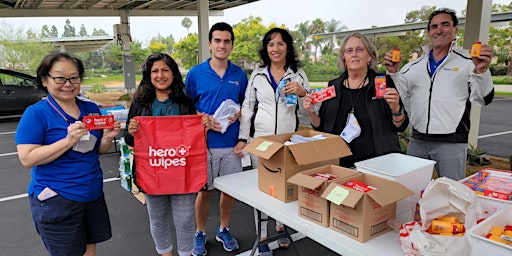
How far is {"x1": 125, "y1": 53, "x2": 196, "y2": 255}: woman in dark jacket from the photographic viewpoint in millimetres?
2271

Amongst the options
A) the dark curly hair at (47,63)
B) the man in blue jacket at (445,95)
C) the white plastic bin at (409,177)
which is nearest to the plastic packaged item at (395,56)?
the man in blue jacket at (445,95)

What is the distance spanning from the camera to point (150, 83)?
2.30 metres

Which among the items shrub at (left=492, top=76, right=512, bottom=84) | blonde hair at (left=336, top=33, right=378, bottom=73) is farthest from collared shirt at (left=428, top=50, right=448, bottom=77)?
shrub at (left=492, top=76, right=512, bottom=84)

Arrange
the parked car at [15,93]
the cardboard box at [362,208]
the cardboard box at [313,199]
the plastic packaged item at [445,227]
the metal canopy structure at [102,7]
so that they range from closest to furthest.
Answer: the plastic packaged item at [445,227] → the cardboard box at [362,208] → the cardboard box at [313,199] → the parked car at [15,93] → the metal canopy structure at [102,7]

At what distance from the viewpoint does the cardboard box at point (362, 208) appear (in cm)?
137

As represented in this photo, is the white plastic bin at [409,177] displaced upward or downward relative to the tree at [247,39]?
downward

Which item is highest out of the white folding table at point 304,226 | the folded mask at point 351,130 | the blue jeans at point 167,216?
the folded mask at point 351,130

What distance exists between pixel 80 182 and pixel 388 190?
166 centimetres

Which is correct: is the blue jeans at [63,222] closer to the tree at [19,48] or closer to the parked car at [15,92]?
the parked car at [15,92]

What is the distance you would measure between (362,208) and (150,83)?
1.64 meters

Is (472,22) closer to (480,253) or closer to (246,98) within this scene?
(246,98)

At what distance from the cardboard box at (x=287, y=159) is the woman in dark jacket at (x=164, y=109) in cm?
67

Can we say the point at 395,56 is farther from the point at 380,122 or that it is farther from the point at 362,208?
the point at 362,208

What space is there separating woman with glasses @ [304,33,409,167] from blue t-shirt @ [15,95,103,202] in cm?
146
